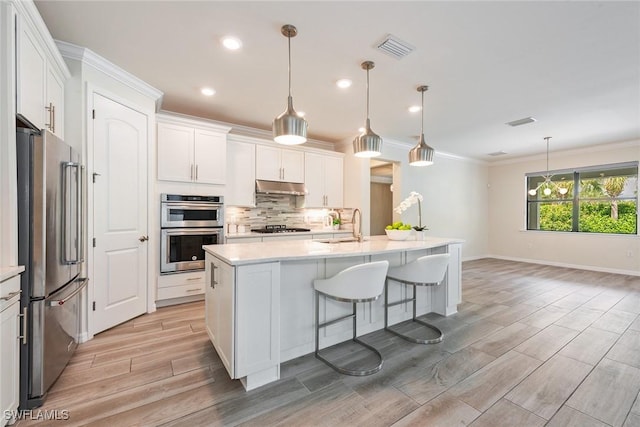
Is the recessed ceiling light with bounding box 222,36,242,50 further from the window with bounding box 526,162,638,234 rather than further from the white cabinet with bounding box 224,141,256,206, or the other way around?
the window with bounding box 526,162,638,234

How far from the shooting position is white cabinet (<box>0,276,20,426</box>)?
1.44 meters

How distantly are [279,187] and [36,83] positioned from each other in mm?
3023

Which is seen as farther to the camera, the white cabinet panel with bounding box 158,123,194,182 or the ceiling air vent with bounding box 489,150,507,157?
the ceiling air vent with bounding box 489,150,507,157

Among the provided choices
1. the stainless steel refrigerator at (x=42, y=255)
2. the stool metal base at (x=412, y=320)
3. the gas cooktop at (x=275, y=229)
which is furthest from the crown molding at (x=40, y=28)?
the stool metal base at (x=412, y=320)

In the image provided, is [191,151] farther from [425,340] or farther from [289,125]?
[425,340]

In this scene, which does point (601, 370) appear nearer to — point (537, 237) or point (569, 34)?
point (569, 34)

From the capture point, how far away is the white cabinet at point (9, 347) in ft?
4.73

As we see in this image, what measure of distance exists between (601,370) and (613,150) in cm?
567

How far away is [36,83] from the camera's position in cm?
197

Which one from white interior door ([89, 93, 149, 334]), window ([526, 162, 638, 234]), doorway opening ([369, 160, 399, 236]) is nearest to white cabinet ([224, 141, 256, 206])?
white interior door ([89, 93, 149, 334])

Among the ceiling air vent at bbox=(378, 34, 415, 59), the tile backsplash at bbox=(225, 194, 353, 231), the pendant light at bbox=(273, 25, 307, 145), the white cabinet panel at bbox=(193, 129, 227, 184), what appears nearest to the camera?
the pendant light at bbox=(273, 25, 307, 145)

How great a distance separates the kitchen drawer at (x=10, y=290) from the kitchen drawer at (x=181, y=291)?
6.53 ft

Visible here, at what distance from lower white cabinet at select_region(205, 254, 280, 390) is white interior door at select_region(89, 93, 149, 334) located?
1.56m

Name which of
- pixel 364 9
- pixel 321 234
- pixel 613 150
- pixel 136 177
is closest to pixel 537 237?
pixel 613 150
